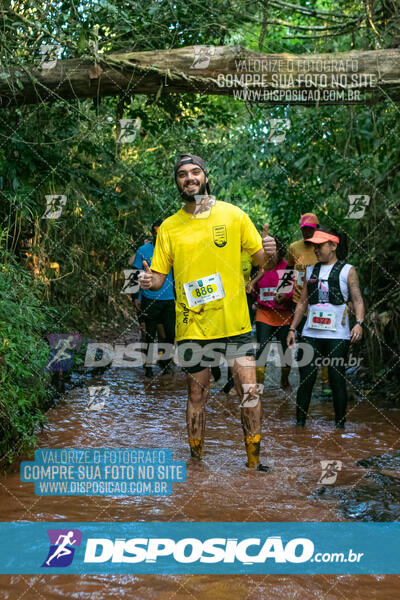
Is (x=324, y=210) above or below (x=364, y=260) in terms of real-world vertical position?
above

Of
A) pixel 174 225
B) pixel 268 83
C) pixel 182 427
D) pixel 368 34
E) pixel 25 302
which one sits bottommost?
pixel 182 427

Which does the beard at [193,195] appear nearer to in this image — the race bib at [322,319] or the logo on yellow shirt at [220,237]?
the logo on yellow shirt at [220,237]

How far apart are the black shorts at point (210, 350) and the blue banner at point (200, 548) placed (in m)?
1.37

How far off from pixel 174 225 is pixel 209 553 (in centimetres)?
235

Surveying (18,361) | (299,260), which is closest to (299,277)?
(299,260)

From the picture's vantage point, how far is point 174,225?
4.89m

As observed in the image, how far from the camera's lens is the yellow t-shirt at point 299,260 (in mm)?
7391

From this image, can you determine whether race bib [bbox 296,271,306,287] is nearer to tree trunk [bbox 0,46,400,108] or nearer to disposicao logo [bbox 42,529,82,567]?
tree trunk [bbox 0,46,400,108]

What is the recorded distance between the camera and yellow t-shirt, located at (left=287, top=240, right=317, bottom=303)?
7391 millimetres

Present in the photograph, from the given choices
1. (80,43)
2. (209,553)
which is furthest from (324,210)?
(209,553)

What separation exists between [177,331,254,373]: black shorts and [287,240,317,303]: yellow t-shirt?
261 centimetres

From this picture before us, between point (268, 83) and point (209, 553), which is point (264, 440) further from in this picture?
point (268, 83)

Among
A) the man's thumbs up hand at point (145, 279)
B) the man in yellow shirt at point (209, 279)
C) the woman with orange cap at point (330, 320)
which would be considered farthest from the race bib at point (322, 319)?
the man's thumbs up hand at point (145, 279)

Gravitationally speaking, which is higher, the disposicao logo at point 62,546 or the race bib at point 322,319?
the race bib at point 322,319
